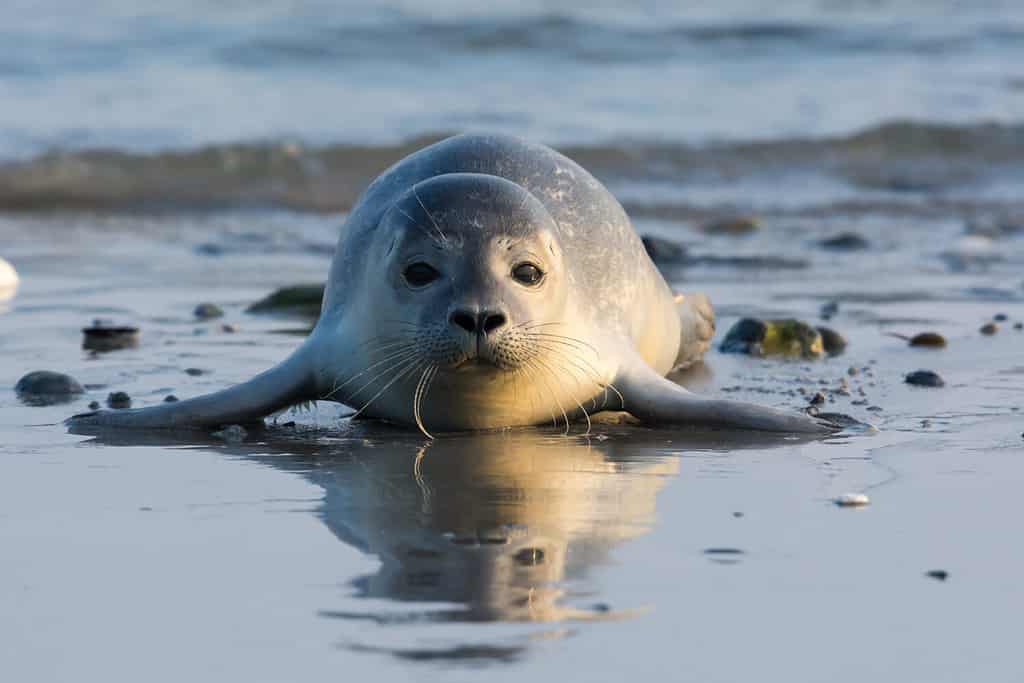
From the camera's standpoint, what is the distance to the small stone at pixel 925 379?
259 inches

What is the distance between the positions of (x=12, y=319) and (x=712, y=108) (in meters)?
11.7

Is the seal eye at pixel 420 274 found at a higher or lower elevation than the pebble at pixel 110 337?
higher

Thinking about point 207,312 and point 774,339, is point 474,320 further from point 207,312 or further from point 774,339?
point 207,312

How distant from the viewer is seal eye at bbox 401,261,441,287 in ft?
17.6

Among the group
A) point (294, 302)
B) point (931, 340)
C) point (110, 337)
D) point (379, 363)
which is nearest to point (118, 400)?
point (379, 363)

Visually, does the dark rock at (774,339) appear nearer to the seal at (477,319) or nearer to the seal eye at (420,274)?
the seal at (477,319)

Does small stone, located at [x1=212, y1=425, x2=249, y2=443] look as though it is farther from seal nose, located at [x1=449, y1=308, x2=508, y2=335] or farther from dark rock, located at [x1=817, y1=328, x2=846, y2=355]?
dark rock, located at [x1=817, y1=328, x2=846, y2=355]

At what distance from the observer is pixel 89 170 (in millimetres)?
14992

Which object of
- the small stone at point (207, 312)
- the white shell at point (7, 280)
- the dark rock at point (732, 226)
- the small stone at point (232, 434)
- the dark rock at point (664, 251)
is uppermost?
the dark rock at point (732, 226)

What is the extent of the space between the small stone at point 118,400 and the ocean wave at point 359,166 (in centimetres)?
772

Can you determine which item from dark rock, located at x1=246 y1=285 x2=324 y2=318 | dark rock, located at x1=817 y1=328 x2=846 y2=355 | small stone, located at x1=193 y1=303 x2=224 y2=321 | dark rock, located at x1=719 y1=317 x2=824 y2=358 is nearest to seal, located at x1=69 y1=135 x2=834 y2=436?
dark rock, located at x1=719 y1=317 x2=824 y2=358

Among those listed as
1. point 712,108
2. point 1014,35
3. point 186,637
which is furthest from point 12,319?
point 1014,35

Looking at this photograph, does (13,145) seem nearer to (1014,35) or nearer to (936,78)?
(936,78)

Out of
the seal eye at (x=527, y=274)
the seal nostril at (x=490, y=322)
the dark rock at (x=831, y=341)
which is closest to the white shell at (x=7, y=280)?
the dark rock at (x=831, y=341)
